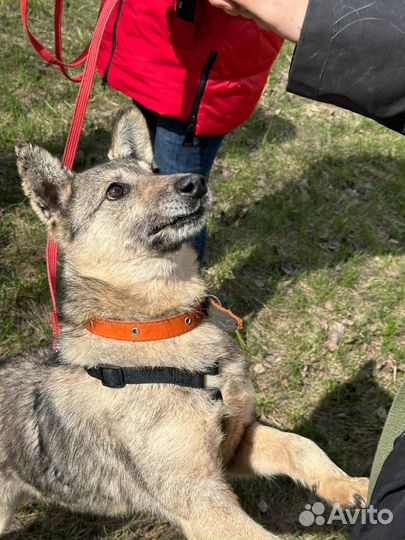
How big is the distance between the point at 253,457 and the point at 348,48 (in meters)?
2.29

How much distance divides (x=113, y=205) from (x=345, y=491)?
205 centimetres

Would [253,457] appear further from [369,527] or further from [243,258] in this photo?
[243,258]

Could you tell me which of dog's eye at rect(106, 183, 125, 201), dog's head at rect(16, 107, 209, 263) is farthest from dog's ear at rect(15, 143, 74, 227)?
dog's eye at rect(106, 183, 125, 201)

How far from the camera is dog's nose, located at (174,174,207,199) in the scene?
311 centimetres

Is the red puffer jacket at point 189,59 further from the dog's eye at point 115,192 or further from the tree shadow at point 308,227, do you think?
the tree shadow at point 308,227

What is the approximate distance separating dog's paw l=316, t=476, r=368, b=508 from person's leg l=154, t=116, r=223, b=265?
7.23 feet

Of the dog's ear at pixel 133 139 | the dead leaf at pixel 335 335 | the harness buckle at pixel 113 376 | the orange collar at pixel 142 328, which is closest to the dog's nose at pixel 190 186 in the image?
the dog's ear at pixel 133 139

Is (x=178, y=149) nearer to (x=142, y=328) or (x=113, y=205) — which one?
(x=113, y=205)

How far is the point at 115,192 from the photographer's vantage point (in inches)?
132

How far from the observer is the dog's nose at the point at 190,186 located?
311 cm

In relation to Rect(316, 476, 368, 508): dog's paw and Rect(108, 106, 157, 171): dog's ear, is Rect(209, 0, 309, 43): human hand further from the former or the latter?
Rect(316, 476, 368, 508): dog's paw

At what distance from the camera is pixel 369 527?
193 centimetres

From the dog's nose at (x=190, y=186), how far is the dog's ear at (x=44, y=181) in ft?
2.29

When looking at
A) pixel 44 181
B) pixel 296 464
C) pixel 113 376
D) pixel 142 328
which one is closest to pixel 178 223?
pixel 142 328
